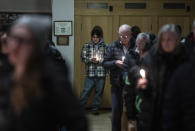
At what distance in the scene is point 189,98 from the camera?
9.32ft

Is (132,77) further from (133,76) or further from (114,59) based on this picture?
(114,59)

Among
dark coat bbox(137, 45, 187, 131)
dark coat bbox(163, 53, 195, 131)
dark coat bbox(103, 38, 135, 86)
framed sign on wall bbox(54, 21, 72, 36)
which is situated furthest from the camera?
framed sign on wall bbox(54, 21, 72, 36)

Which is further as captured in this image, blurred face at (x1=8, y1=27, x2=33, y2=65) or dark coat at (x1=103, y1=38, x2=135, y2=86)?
dark coat at (x1=103, y1=38, x2=135, y2=86)

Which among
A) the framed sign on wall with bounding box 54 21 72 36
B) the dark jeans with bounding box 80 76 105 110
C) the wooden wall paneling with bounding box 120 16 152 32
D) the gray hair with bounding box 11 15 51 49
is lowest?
the dark jeans with bounding box 80 76 105 110

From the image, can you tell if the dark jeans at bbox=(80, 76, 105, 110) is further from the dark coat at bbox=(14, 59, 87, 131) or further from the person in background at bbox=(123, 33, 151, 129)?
the dark coat at bbox=(14, 59, 87, 131)

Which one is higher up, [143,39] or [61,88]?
[143,39]

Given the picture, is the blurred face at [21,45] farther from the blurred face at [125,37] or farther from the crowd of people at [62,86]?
the blurred face at [125,37]

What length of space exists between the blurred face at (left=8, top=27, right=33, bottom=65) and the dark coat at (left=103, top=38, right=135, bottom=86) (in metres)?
3.60

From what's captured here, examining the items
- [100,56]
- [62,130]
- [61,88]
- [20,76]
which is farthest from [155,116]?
[100,56]

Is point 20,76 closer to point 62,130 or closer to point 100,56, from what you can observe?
point 62,130

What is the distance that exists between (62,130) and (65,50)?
3327mm

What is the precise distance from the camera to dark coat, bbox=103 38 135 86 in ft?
18.8

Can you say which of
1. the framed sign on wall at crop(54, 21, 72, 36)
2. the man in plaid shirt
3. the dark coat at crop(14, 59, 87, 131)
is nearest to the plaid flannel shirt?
the man in plaid shirt

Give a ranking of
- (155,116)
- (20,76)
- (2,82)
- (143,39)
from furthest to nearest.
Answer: (143,39), (155,116), (2,82), (20,76)
